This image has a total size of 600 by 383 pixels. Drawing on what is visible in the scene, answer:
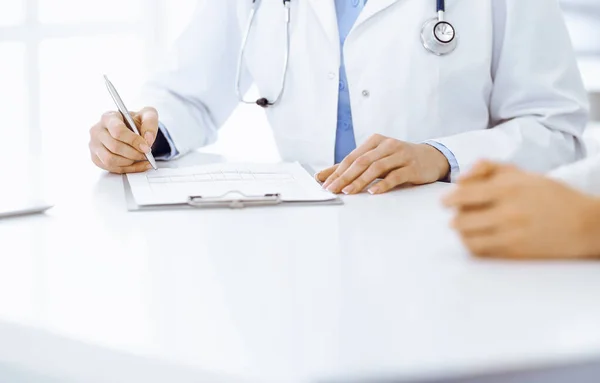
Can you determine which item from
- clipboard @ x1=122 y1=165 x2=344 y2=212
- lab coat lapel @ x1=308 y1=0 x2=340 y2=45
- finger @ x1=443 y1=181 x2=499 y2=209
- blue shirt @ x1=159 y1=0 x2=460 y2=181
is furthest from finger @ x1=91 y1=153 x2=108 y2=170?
finger @ x1=443 y1=181 x2=499 y2=209

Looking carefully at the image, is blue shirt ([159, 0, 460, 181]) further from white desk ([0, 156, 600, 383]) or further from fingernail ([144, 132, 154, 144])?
white desk ([0, 156, 600, 383])

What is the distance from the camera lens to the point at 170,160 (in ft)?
4.72

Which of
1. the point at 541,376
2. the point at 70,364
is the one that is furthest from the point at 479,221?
the point at 70,364

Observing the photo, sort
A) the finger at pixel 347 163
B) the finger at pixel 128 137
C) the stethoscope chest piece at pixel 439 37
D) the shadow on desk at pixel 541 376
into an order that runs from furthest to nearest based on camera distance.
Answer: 1. the stethoscope chest piece at pixel 439 37
2. the finger at pixel 128 137
3. the finger at pixel 347 163
4. the shadow on desk at pixel 541 376

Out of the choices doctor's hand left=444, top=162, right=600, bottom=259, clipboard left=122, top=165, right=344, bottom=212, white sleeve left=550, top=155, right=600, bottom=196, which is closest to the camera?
doctor's hand left=444, top=162, right=600, bottom=259

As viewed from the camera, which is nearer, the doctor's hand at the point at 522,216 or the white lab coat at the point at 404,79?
the doctor's hand at the point at 522,216

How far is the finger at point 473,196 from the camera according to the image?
2.32ft

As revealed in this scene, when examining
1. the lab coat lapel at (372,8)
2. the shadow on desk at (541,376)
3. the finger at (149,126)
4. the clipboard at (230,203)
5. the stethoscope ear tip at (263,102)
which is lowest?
the shadow on desk at (541,376)

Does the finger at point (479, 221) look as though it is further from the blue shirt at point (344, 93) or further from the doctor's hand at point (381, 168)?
the blue shirt at point (344, 93)

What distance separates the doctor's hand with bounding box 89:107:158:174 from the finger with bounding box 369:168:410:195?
39cm

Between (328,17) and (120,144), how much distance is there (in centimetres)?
47

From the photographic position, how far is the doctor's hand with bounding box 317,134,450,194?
1.10 m

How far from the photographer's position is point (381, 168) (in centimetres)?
111

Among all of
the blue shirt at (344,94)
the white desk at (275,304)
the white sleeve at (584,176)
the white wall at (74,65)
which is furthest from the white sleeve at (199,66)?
the white wall at (74,65)
